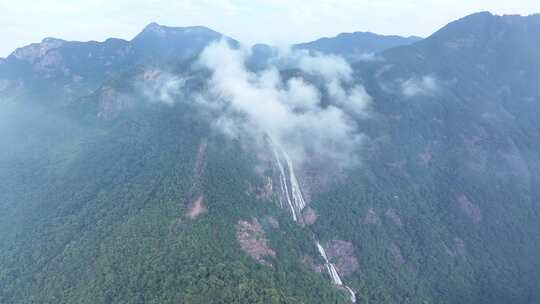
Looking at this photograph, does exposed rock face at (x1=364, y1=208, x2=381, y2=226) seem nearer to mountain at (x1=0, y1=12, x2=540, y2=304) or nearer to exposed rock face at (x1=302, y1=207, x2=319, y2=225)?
mountain at (x1=0, y1=12, x2=540, y2=304)

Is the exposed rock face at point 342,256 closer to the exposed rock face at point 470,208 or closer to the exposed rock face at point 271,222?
the exposed rock face at point 271,222

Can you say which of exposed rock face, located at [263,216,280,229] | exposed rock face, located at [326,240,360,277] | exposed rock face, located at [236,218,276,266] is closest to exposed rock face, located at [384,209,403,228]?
exposed rock face, located at [326,240,360,277]

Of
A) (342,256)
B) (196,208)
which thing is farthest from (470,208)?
(196,208)

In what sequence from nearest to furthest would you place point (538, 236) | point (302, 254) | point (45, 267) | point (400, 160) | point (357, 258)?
point (45, 267) < point (302, 254) < point (357, 258) < point (538, 236) < point (400, 160)

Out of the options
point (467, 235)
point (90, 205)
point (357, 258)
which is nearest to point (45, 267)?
point (90, 205)

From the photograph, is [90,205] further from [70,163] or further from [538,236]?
[538,236]

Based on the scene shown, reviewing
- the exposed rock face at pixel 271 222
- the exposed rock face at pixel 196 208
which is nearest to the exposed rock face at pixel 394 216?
the exposed rock face at pixel 271 222

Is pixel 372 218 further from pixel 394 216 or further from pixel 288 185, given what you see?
pixel 288 185
